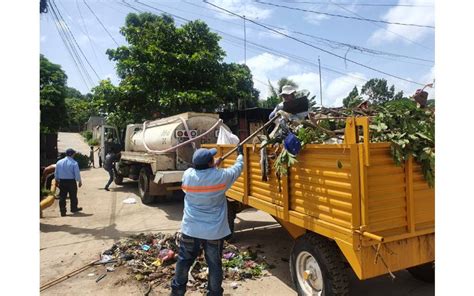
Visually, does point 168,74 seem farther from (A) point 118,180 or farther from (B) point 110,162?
(A) point 118,180

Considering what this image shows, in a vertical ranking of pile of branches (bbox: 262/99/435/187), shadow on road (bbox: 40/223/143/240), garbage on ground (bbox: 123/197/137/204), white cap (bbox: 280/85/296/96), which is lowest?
shadow on road (bbox: 40/223/143/240)

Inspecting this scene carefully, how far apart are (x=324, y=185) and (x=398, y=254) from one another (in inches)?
32.1

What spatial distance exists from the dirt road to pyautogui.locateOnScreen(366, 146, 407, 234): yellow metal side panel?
54.4 inches

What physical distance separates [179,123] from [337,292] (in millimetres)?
5934

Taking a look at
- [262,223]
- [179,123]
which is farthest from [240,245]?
[179,123]

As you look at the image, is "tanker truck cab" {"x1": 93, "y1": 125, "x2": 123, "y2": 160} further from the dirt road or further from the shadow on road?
the shadow on road

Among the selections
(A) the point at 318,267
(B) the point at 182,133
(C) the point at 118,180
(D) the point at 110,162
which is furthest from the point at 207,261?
(C) the point at 118,180

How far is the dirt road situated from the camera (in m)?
3.95

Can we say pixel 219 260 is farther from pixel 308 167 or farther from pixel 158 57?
pixel 158 57

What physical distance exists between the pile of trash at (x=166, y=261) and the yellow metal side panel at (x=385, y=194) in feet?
6.72

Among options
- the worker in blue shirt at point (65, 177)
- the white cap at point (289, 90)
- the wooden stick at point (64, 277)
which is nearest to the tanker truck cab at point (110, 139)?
the worker in blue shirt at point (65, 177)

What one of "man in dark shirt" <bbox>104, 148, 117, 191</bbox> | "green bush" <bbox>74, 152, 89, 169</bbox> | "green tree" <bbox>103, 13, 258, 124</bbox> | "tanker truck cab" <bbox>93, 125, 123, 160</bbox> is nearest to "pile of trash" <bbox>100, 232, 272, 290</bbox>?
"man in dark shirt" <bbox>104, 148, 117, 191</bbox>

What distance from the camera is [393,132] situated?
9.78 feet

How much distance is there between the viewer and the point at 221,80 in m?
14.4
